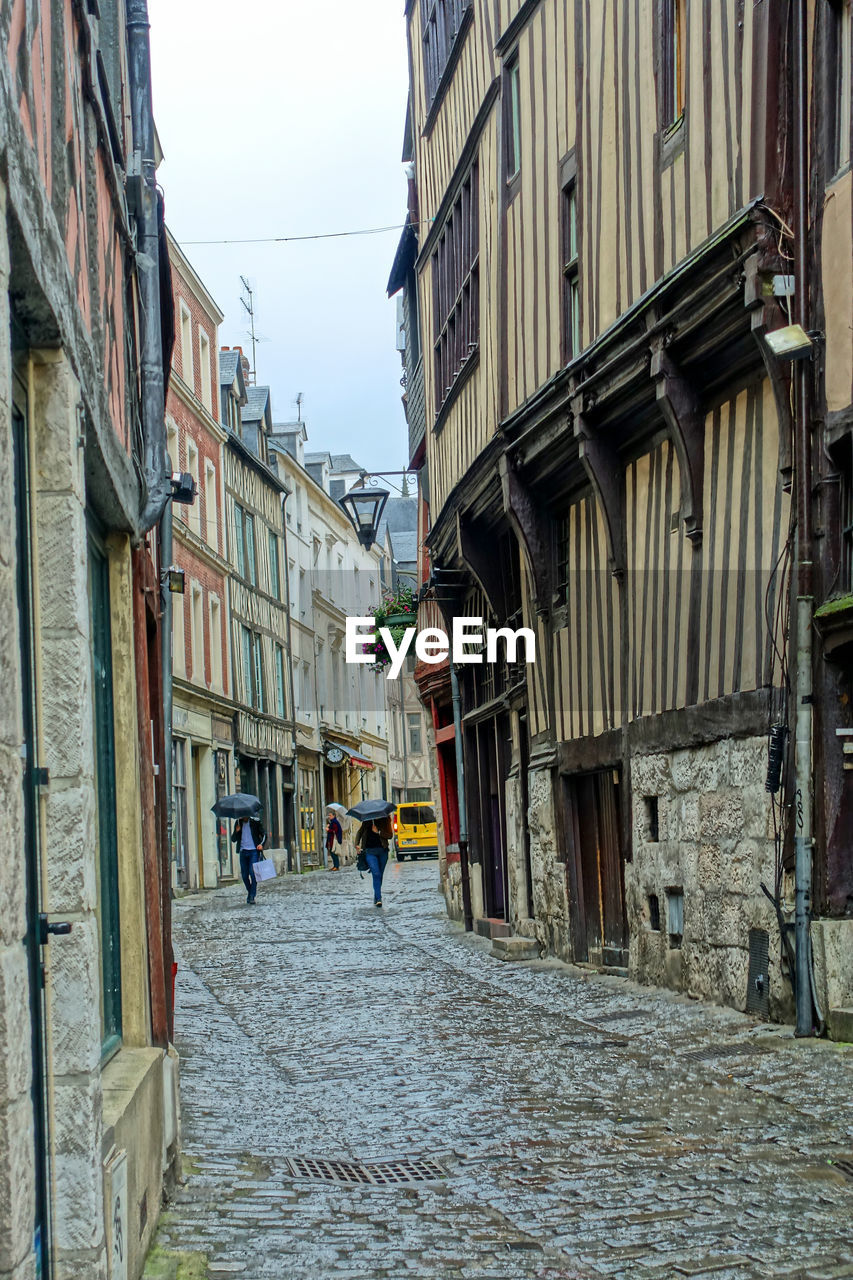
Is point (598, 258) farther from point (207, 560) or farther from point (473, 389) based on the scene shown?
point (207, 560)

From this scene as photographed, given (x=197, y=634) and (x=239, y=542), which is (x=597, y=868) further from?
(x=239, y=542)

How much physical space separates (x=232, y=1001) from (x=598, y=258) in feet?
18.9

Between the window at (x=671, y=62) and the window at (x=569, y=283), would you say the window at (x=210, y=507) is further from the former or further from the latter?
the window at (x=671, y=62)

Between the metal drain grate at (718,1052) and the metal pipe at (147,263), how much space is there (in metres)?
3.64

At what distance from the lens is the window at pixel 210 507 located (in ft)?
104

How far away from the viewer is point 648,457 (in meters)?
10.5

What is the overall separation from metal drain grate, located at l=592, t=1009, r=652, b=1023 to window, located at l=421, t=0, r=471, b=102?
955 cm

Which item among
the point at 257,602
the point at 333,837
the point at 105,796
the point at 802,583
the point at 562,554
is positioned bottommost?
the point at 333,837

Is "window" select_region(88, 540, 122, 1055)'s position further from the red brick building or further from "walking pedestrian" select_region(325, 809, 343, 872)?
"walking pedestrian" select_region(325, 809, 343, 872)

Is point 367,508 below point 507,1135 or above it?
above

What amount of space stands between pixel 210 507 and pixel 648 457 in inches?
887

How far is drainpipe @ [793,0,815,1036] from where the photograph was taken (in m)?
7.70

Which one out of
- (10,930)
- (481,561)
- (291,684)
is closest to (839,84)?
(10,930)

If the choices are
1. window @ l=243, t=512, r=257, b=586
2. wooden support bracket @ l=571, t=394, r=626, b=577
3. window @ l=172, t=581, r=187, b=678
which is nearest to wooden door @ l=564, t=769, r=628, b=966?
wooden support bracket @ l=571, t=394, r=626, b=577
